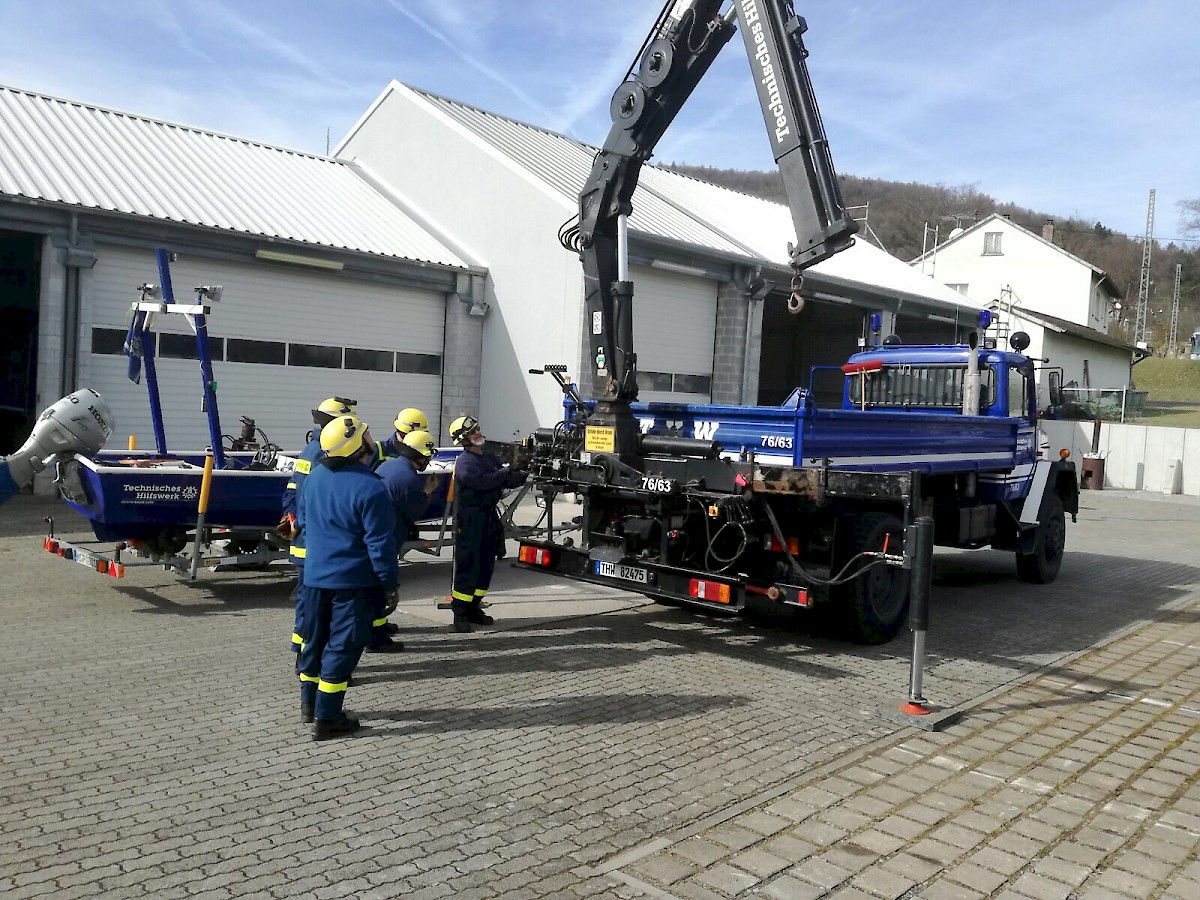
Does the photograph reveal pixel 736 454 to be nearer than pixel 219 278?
Yes

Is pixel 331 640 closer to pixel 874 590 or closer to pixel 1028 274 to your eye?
pixel 874 590

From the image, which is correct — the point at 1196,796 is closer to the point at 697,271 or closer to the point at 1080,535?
the point at 1080,535

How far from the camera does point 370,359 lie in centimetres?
1770

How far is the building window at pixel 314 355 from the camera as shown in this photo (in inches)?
653

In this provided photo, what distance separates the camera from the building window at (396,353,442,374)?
18188 millimetres

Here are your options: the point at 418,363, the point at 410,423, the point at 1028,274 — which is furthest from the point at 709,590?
the point at 1028,274

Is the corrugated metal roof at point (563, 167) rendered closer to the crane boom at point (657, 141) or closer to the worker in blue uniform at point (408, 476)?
the crane boom at point (657, 141)

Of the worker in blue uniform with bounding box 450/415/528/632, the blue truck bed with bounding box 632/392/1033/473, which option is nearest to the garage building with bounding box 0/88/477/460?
the worker in blue uniform with bounding box 450/415/528/632

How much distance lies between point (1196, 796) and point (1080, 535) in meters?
11.8

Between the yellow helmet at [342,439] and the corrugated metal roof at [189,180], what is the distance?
1024 centimetres

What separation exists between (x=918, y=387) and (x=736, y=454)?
4.20 m

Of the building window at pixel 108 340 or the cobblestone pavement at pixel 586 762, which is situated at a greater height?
the building window at pixel 108 340

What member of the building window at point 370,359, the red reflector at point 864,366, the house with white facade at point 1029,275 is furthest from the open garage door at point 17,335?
the house with white facade at point 1029,275

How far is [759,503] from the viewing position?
7215mm
